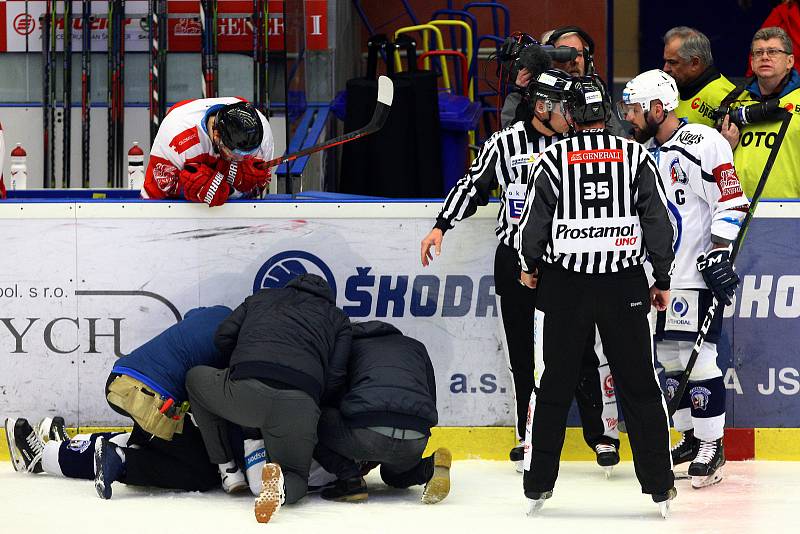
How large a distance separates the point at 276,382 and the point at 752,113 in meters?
2.15

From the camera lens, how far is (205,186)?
4848mm

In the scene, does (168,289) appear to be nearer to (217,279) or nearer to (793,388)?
(217,279)

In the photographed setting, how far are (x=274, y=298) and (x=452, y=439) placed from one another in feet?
3.26

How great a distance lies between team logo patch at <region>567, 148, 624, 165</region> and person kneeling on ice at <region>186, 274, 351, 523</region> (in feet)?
2.87

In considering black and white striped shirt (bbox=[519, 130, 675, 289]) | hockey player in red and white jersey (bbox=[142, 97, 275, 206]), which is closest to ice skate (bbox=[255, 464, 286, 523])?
black and white striped shirt (bbox=[519, 130, 675, 289])

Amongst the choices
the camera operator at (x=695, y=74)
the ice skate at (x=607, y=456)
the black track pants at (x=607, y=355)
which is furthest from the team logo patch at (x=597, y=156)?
the camera operator at (x=695, y=74)

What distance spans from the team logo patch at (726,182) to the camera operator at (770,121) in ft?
2.16

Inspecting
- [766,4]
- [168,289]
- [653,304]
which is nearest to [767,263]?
[653,304]

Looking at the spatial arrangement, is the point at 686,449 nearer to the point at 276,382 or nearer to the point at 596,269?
the point at 596,269

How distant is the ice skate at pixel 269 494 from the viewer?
157 inches

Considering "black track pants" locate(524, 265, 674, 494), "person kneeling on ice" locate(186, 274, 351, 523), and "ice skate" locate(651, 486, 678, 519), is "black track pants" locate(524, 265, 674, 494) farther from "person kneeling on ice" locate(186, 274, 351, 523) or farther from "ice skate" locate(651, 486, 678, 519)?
"person kneeling on ice" locate(186, 274, 351, 523)

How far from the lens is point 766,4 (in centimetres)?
855

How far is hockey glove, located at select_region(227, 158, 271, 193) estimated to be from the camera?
496 centimetres

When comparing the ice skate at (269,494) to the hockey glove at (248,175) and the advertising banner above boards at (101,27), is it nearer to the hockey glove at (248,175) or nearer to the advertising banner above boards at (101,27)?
the hockey glove at (248,175)
